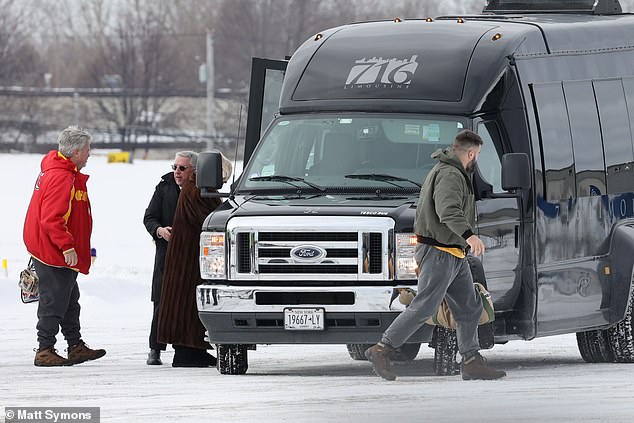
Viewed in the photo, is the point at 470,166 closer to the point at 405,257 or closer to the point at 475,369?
the point at 405,257

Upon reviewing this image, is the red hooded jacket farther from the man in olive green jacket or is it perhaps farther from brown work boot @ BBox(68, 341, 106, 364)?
the man in olive green jacket

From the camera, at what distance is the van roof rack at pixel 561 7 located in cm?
1639

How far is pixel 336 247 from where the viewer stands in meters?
12.3

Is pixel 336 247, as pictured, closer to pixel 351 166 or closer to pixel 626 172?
pixel 351 166

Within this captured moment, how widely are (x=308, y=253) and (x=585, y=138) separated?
10.2ft

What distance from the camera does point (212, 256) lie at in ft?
41.6

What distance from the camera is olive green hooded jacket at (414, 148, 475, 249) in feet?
38.3

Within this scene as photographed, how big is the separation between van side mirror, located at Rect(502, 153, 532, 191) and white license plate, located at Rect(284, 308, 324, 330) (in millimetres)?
1632

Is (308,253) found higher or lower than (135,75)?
higher

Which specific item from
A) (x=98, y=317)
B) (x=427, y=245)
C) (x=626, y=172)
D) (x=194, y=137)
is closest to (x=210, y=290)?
(x=427, y=245)

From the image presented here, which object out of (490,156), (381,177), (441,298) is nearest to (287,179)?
(381,177)

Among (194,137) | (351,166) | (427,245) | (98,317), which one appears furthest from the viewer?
(194,137)

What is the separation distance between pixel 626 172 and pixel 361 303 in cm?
353

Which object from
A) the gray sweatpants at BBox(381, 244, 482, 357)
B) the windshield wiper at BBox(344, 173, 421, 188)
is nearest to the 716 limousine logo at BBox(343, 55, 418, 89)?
the windshield wiper at BBox(344, 173, 421, 188)
